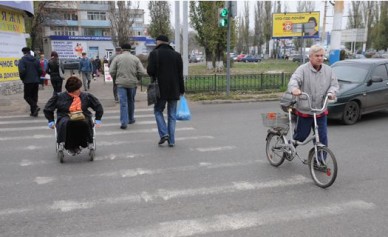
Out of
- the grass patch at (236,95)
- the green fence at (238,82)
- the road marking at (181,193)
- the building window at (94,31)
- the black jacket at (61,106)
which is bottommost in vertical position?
the grass patch at (236,95)

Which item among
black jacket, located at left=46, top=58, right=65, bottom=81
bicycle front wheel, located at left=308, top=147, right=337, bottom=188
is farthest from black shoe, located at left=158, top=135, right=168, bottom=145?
black jacket, located at left=46, top=58, right=65, bottom=81

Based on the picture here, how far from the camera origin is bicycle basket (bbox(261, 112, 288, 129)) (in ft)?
18.5

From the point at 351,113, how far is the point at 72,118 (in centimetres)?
678

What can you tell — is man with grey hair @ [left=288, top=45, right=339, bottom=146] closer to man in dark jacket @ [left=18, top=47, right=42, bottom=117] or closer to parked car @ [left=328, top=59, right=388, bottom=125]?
parked car @ [left=328, top=59, right=388, bottom=125]

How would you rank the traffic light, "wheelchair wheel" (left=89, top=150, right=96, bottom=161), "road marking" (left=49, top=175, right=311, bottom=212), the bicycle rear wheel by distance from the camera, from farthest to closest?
1. the traffic light
2. "wheelchair wheel" (left=89, top=150, right=96, bottom=161)
3. the bicycle rear wheel
4. "road marking" (left=49, top=175, right=311, bottom=212)

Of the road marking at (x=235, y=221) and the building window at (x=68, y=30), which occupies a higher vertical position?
the building window at (x=68, y=30)

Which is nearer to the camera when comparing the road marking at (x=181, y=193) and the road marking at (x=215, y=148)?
the road marking at (x=181, y=193)

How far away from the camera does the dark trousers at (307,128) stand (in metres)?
5.36

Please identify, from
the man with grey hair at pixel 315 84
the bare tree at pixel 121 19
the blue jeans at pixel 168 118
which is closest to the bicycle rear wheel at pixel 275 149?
the man with grey hair at pixel 315 84

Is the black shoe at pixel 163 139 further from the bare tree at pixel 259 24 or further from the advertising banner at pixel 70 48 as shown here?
the bare tree at pixel 259 24

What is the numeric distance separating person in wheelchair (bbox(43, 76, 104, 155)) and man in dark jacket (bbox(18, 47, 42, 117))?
5242mm

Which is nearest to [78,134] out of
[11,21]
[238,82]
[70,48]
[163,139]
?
[163,139]

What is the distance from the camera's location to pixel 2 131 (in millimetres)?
9008

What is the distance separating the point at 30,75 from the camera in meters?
10.8
